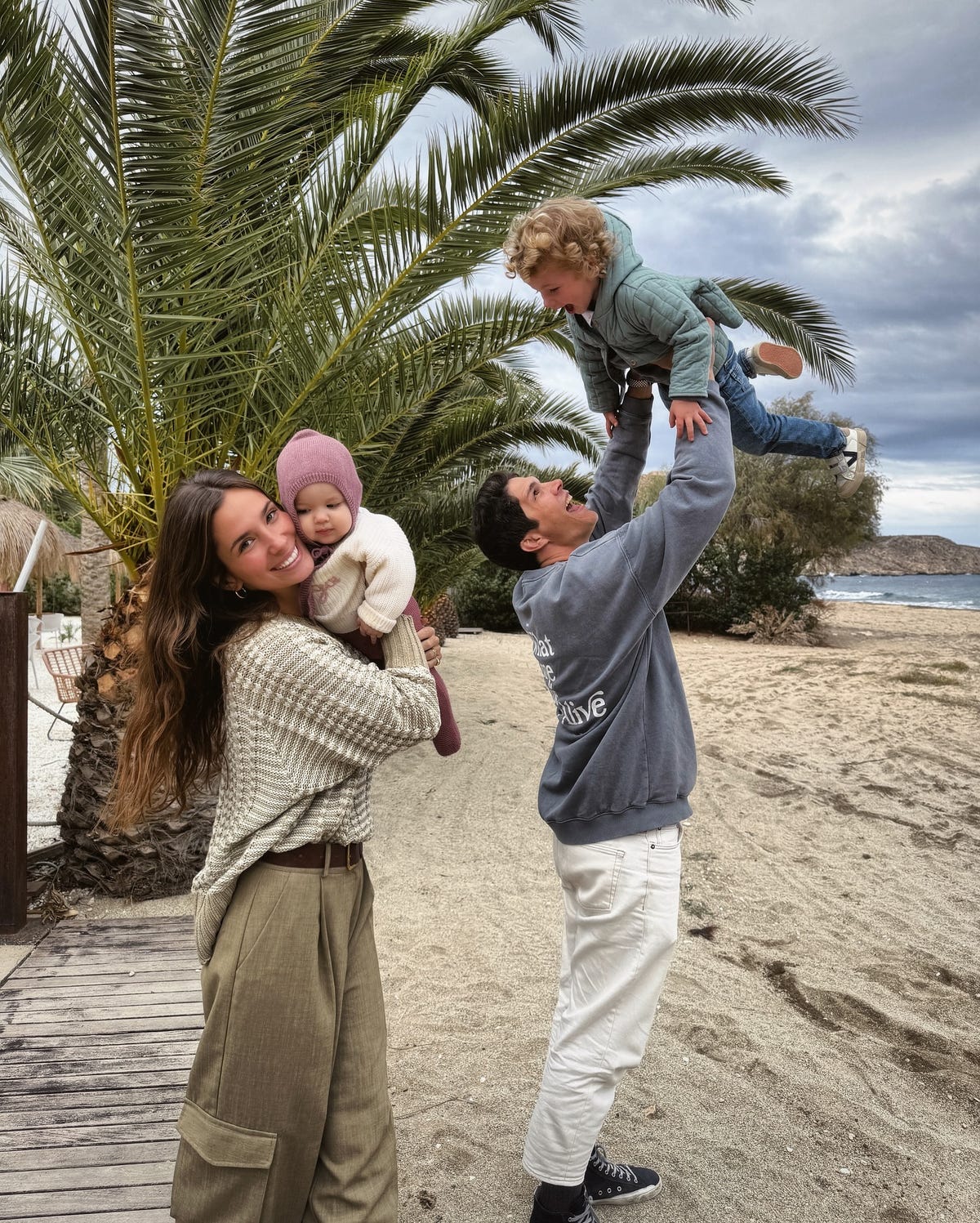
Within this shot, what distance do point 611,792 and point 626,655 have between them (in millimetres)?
322

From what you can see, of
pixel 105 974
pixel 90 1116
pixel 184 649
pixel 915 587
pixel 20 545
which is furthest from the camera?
pixel 915 587

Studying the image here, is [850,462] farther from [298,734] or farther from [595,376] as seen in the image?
[298,734]

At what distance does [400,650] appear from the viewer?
189cm

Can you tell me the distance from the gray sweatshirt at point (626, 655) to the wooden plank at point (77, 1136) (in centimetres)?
134

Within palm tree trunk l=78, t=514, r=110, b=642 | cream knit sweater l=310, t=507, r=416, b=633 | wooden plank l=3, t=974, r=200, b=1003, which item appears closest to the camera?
cream knit sweater l=310, t=507, r=416, b=633

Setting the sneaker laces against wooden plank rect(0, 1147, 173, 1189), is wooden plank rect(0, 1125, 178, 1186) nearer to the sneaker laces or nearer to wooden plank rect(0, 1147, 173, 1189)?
wooden plank rect(0, 1147, 173, 1189)

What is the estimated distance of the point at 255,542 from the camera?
1781 millimetres

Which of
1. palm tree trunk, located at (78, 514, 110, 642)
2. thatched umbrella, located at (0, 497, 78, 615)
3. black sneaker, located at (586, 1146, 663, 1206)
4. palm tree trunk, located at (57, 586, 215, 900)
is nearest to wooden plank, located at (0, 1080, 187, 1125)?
black sneaker, located at (586, 1146, 663, 1206)

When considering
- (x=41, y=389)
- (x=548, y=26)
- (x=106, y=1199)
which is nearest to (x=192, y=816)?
(x=41, y=389)

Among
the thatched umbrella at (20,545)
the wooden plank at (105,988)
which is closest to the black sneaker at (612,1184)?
the wooden plank at (105,988)

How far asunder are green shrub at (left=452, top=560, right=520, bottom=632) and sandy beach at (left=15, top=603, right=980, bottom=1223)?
1077 centimetres

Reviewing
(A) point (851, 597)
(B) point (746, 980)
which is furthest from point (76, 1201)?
(A) point (851, 597)

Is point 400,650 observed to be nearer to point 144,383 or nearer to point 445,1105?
point 445,1105

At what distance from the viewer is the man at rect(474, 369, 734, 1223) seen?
2.07 metres
